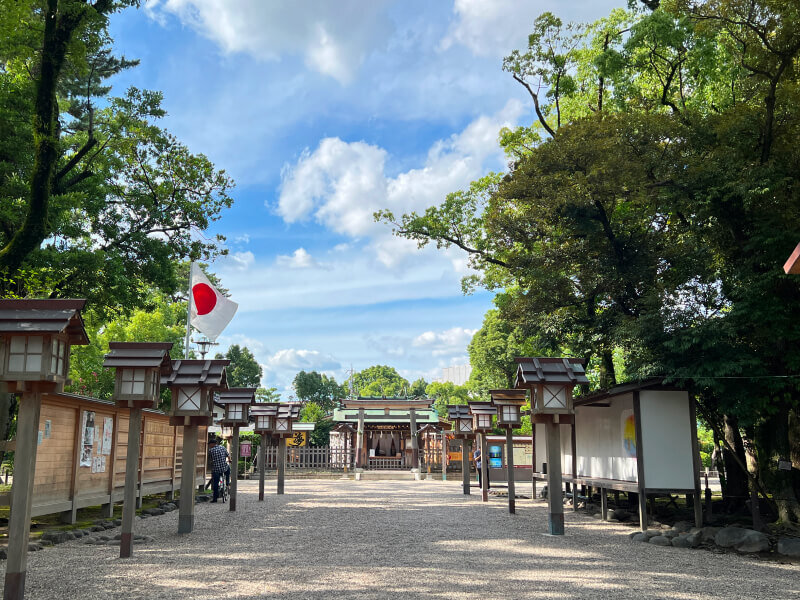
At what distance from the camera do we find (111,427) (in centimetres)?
1311

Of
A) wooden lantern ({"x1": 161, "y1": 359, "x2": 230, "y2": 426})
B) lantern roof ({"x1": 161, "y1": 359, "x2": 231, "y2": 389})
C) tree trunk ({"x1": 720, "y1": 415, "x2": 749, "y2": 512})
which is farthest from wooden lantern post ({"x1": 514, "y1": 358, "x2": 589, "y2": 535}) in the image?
wooden lantern ({"x1": 161, "y1": 359, "x2": 230, "y2": 426})

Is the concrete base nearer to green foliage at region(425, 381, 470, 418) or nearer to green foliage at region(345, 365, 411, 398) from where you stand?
green foliage at region(425, 381, 470, 418)

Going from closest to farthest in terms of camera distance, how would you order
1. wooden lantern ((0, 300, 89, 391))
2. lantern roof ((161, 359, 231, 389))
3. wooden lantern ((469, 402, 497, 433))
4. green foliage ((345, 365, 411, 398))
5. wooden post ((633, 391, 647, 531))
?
wooden lantern ((0, 300, 89, 391)) → lantern roof ((161, 359, 231, 389)) → wooden post ((633, 391, 647, 531)) → wooden lantern ((469, 402, 497, 433)) → green foliage ((345, 365, 411, 398))

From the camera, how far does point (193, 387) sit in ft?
34.9

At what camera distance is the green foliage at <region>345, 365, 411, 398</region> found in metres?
86.2

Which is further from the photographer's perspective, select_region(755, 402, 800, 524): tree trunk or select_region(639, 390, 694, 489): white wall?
select_region(639, 390, 694, 489): white wall

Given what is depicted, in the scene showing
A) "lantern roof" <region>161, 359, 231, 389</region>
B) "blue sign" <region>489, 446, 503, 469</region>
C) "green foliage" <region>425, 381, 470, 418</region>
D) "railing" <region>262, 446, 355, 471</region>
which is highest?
"green foliage" <region>425, 381, 470, 418</region>

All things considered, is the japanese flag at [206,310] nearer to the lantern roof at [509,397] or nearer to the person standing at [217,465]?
the person standing at [217,465]

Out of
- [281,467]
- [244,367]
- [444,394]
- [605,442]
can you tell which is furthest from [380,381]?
[605,442]

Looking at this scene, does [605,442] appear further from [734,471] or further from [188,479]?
[188,479]

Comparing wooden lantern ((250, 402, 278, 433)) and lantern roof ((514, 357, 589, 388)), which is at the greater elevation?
lantern roof ((514, 357, 589, 388))

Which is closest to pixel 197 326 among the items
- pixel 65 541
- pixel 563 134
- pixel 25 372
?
pixel 65 541

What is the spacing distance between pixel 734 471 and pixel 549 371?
629 centimetres

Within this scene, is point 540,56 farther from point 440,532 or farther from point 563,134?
point 440,532
